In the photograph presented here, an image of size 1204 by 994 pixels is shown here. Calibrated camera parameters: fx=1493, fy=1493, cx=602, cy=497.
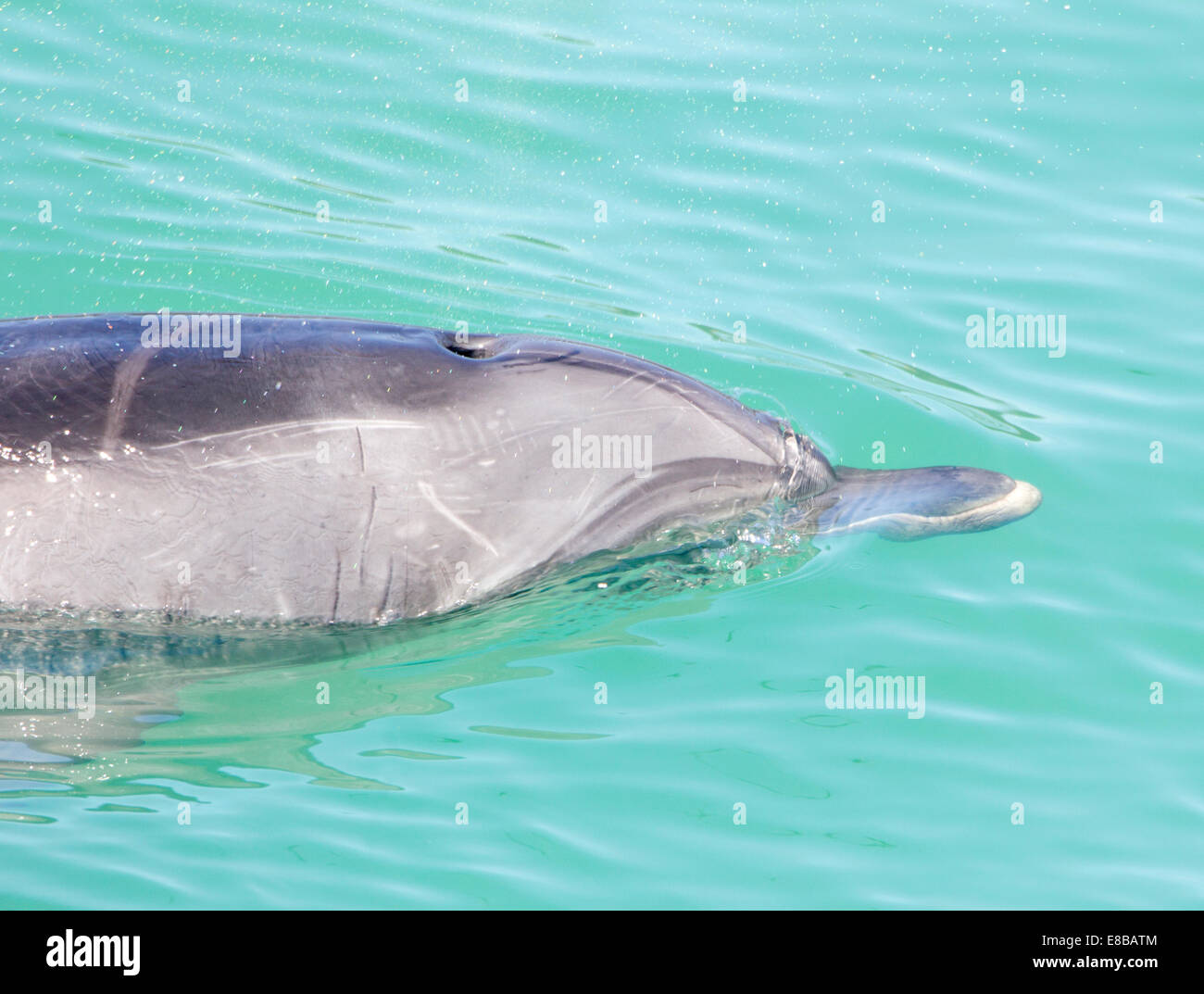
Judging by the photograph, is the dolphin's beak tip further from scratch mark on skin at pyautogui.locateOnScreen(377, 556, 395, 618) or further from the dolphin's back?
scratch mark on skin at pyautogui.locateOnScreen(377, 556, 395, 618)

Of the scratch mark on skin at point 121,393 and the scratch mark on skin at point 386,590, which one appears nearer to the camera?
the scratch mark on skin at point 121,393

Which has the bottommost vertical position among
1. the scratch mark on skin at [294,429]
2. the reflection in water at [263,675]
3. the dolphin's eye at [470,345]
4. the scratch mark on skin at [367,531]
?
the reflection in water at [263,675]

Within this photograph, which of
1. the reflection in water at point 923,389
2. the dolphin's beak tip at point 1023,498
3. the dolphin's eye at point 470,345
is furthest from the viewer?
the reflection in water at point 923,389

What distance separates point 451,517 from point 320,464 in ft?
1.99

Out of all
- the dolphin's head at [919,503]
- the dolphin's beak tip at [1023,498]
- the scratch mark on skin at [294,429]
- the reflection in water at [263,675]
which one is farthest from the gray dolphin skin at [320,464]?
the dolphin's beak tip at [1023,498]

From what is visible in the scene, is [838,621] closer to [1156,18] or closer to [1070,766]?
[1070,766]

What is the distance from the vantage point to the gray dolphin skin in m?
6.32

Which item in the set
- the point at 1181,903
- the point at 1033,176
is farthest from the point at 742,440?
the point at 1033,176

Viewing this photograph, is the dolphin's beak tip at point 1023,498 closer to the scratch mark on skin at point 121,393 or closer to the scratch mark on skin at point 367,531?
the scratch mark on skin at point 367,531

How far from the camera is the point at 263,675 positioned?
271 inches

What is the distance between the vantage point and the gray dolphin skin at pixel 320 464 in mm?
6324

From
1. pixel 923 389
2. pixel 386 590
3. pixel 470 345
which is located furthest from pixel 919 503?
pixel 386 590

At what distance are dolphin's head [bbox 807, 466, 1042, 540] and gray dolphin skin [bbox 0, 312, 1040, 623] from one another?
3.27ft

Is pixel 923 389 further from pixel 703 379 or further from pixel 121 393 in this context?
pixel 121 393
